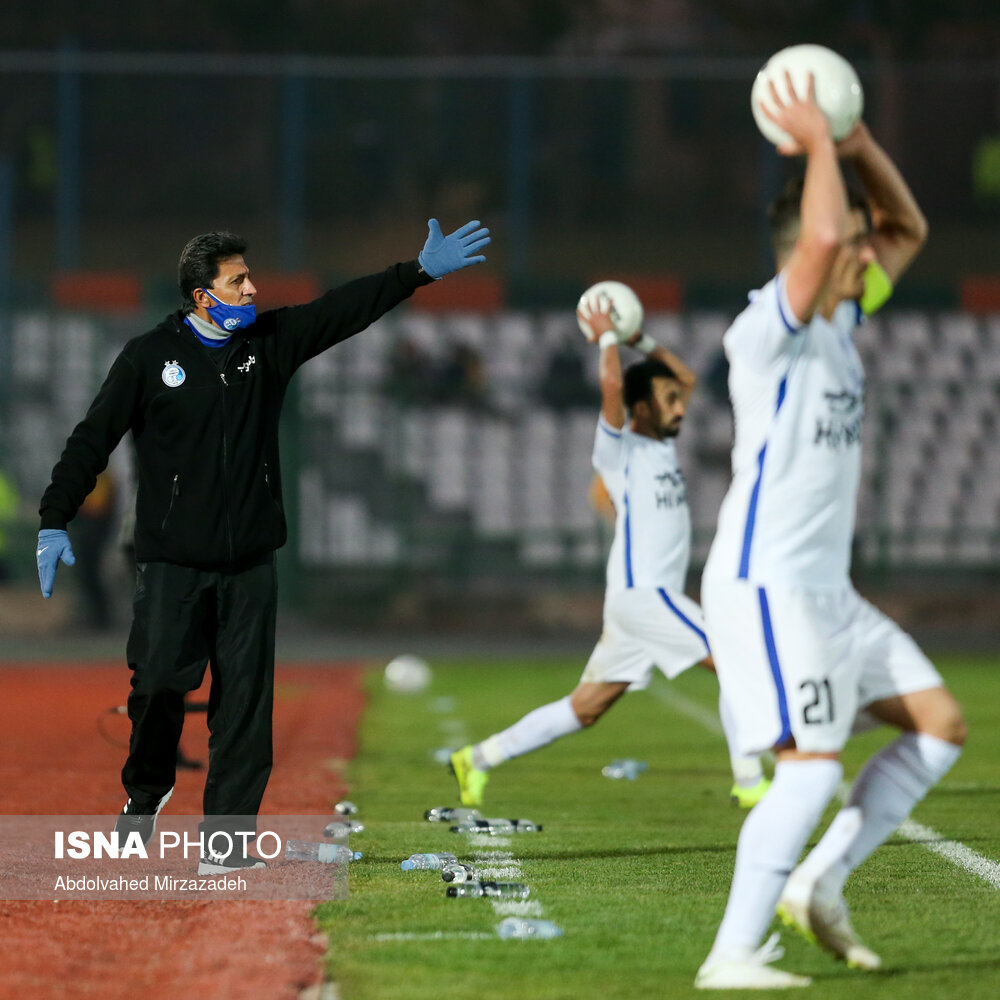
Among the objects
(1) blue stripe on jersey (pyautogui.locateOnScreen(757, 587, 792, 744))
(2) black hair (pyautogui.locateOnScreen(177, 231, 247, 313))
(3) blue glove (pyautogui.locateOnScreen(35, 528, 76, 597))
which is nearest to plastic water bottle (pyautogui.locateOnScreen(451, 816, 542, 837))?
(3) blue glove (pyautogui.locateOnScreen(35, 528, 76, 597))

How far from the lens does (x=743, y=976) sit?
4.80m

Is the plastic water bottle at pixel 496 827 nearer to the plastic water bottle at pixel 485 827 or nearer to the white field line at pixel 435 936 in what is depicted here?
the plastic water bottle at pixel 485 827

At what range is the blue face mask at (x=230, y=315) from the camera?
682 cm

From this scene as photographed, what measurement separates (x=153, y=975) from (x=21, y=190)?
22.9 meters

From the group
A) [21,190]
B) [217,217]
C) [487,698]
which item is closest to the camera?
[487,698]

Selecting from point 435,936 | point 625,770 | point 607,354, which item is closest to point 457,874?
point 435,936

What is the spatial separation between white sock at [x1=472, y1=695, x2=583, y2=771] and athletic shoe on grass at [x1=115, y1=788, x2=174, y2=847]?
219 cm

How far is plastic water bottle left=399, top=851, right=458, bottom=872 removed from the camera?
22.4ft

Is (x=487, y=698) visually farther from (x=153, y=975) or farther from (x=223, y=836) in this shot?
(x=153, y=975)

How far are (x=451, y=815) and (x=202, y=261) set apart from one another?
9.50ft

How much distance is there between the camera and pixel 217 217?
Answer: 3005 centimetres

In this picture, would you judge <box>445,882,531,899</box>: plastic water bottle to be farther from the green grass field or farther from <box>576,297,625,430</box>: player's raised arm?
<box>576,297,625,430</box>: player's raised arm

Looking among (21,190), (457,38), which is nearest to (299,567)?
(21,190)

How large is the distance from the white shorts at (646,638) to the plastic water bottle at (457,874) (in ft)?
6.64
